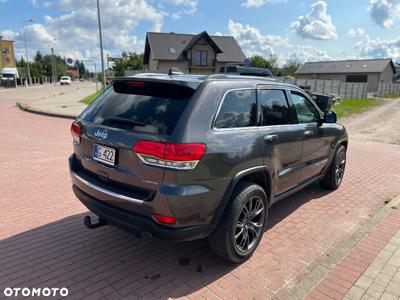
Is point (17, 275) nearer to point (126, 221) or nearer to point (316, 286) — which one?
point (126, 221)

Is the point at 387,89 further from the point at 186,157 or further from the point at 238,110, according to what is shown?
the point at 186,157

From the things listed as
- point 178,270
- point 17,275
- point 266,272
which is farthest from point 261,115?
point 17,275

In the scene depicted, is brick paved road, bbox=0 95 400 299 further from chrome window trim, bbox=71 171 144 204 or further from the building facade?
the building facade

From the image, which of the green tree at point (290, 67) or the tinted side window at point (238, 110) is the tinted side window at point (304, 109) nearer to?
the tinted side window at point (238, 110)

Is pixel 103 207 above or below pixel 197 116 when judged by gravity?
below

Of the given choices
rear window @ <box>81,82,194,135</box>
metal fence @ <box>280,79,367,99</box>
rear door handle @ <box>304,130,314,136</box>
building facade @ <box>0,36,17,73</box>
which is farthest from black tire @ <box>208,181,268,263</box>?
building facade @ <box>0,36,17,73</box>

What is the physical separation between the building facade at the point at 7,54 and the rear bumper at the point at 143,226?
82.3 metres

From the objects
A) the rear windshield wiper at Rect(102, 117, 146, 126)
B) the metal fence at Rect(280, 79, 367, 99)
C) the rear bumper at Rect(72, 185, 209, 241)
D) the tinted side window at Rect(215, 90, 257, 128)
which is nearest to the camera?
the rear bumper at Rect(72, 185, 209, 241)

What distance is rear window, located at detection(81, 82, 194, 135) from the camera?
9.11 feet

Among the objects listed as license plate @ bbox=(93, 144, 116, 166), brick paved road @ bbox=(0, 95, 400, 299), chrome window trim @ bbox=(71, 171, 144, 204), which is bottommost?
brick paved road @ bbox=(0, 95, 400, 299)

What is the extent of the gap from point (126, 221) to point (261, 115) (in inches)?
70.7

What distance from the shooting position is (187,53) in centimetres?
4319

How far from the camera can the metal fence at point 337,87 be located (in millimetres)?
30489

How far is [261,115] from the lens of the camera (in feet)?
11.5
